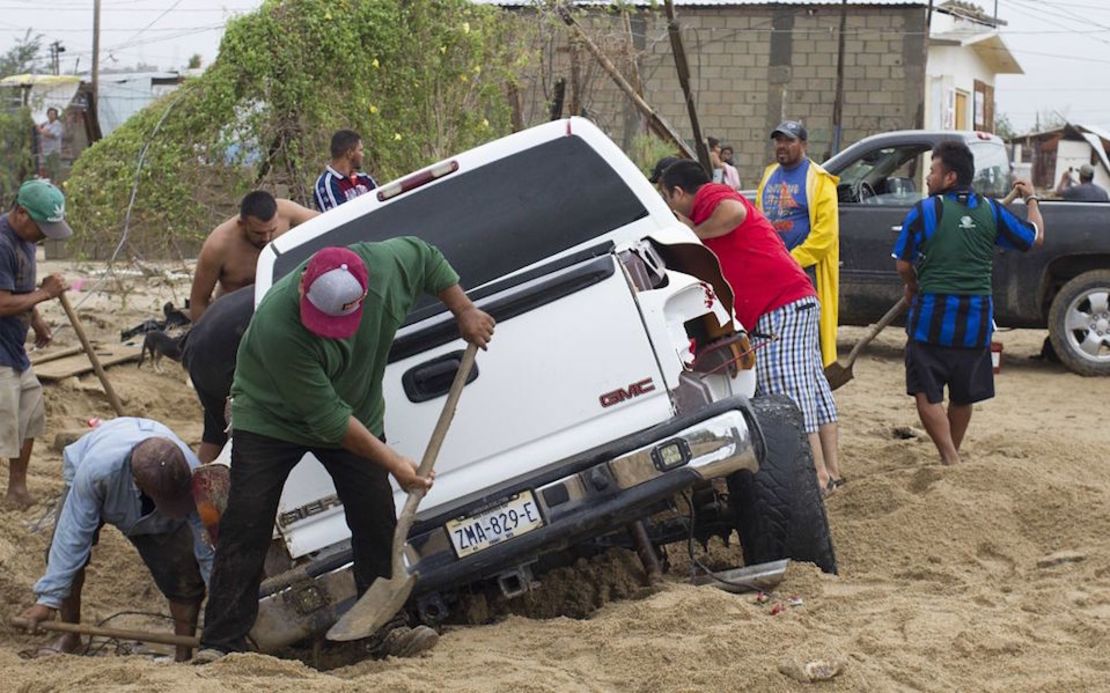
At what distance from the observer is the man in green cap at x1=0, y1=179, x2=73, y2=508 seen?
798 centimetres

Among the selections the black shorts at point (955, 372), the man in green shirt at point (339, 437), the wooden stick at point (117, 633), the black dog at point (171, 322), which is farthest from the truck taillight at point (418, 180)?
the black dog at point (171, 322)

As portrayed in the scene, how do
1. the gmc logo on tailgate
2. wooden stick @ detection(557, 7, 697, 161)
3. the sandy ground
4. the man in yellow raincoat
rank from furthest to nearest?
1. wooden stick @ detection(557, 7, 697, 161)
2. the man in yellow raincoat
3. the gmc logo on tailgate
4. the sandy ground

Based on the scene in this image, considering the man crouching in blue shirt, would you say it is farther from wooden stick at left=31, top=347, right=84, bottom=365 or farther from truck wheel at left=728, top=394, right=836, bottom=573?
wooden stick at left=31, top=347, right=84, bottom=365

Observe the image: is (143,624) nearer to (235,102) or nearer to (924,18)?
(235,102)

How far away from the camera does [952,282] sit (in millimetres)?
7781

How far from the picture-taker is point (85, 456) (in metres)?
5.77

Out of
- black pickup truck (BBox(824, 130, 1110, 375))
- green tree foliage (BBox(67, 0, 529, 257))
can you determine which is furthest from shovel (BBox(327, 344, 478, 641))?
black pickup truck (BBox(824, 130, 1110, 375))

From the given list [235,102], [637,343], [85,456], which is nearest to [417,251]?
[637,343]

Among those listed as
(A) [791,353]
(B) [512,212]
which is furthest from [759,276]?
(B) [512,212]

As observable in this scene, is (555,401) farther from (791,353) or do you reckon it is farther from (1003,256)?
(1003,256)

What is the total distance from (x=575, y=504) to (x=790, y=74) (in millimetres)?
26128

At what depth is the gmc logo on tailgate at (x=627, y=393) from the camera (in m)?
5.38

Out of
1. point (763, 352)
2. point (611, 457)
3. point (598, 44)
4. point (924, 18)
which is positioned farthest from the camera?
point (924, 18)

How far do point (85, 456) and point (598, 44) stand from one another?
1120 centimetres
